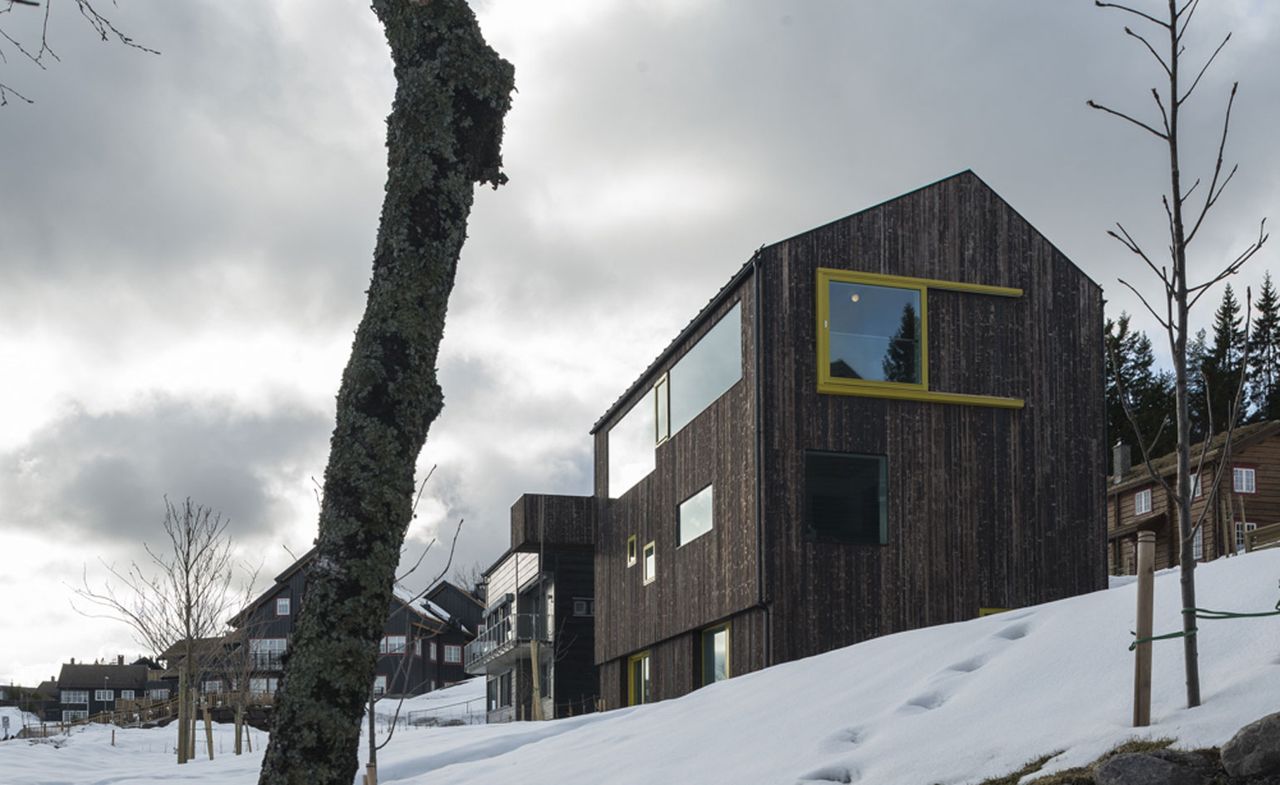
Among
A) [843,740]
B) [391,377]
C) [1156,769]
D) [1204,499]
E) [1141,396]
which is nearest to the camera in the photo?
[391,377]

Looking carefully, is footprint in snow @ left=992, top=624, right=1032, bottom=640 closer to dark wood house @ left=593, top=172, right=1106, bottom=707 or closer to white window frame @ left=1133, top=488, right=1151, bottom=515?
dark wood house @ left=593, top=172, right=1106, bottom=707

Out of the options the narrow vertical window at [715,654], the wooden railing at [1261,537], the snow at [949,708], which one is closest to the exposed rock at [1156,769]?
the snow at [949,708]

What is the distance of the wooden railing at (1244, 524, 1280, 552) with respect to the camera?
21891 millimetres

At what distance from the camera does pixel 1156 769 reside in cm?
571

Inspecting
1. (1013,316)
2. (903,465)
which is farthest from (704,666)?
(1013,316)

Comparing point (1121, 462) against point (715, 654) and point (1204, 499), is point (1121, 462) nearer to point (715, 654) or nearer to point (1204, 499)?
point (1204, 499)

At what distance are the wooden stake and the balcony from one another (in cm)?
2215

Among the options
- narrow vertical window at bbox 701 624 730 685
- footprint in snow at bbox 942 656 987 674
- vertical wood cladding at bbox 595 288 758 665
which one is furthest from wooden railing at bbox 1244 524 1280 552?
footprint in snow at bbox 942 656 987 674

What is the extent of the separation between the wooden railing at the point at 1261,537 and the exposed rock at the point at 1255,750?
17657mm

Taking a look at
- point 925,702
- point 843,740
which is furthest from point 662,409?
point 843,740

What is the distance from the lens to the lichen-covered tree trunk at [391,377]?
4.02 metres

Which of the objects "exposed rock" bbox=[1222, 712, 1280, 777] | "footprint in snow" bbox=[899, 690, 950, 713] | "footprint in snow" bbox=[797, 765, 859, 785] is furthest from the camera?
"footprint in snow" bbox=[899, 690, 950, 713]

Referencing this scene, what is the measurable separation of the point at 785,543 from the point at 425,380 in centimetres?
1299

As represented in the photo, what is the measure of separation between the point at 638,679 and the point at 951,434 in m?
8.35
